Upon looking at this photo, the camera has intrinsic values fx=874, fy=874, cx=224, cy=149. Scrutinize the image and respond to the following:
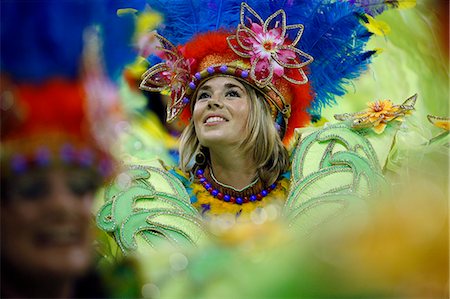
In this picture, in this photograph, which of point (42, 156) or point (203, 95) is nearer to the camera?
point (42, 156)

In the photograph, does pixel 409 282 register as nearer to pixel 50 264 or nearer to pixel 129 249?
pixel 50 264

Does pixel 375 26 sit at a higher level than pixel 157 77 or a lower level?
higher

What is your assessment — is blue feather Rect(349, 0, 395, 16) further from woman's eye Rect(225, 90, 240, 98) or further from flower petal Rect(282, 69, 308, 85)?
woman's eye Rect(225, 90, 240, 98)

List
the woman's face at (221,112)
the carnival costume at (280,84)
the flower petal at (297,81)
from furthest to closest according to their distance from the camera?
the flower petal at (297,81)
the woman's face at (221,112)
the carnival costume at (280,84)

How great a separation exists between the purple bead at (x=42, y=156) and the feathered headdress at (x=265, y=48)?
2037mm

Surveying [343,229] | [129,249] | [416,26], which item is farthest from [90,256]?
[416,26]

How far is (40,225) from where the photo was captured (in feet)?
5.17

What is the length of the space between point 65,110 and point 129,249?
148 cm

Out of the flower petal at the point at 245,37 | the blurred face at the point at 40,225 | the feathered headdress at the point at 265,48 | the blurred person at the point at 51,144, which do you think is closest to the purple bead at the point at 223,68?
the feathered headdress at the point at 265,48

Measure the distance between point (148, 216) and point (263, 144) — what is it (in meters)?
0.72

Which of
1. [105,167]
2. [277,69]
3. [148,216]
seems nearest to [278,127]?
[277,69]

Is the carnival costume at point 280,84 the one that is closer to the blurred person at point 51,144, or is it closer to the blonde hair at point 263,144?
the blonde hair at point 263,144

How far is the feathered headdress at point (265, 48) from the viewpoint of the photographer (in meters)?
3.60

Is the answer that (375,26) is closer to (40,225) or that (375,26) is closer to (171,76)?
(171,76)
